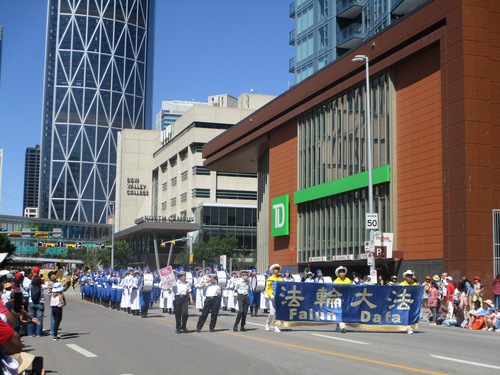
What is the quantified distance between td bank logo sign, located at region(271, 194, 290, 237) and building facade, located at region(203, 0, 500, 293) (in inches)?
3.8

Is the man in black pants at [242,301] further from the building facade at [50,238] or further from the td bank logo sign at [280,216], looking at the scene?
the building facade at [50,238]

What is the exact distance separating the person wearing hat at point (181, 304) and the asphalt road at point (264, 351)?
15.3 inches

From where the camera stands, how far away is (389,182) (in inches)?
1521

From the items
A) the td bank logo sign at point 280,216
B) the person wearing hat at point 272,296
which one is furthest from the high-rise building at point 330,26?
the person wearing hat at point 272,296

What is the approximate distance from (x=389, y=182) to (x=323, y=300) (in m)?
18.9

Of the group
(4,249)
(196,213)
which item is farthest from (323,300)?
(196,213)

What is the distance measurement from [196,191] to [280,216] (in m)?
51.1

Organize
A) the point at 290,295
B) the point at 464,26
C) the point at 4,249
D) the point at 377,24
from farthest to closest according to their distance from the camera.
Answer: the point at 4,249 → the point at 377,24 → the point at 464,26 → the point at 290,295

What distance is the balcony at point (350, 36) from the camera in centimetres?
5978

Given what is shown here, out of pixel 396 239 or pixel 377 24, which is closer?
pixel 396 239

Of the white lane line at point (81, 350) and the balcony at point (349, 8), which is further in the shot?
the balcony at point (349, 8)

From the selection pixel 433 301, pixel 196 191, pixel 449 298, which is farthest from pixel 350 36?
A: pixel 196 191

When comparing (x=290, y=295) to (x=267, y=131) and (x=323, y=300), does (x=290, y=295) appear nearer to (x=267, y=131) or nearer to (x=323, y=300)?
(x=323, y=300)

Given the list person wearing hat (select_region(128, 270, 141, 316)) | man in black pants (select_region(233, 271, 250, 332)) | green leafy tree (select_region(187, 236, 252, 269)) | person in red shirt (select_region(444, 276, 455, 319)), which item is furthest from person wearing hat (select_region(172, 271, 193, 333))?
green leafy tree (select_region(187, 236, 252, 269))
